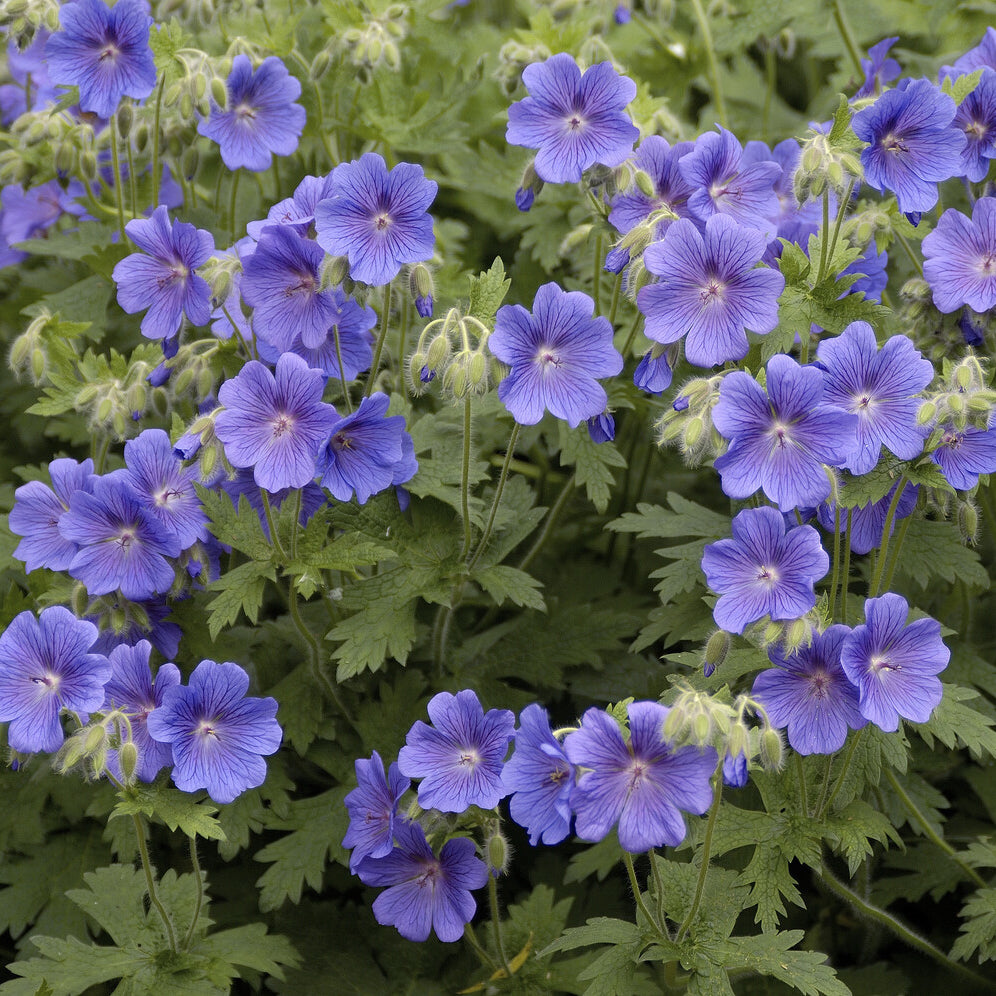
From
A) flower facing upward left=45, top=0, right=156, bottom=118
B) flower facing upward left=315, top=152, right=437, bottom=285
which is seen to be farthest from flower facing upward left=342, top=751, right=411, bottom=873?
flower facing upward left=45, top=0, right=156, bottom=118

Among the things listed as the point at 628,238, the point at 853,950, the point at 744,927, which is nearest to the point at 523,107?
the point at 628,238

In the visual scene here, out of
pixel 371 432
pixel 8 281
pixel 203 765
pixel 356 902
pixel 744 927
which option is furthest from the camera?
pixel 8 281

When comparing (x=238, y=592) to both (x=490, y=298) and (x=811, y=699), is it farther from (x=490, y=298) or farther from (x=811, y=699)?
(x=811, y=699)

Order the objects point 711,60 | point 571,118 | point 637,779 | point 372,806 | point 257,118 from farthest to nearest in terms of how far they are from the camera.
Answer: point 711,60 < point 257,118 < point 571,118 < point 372,806 < point 637,779

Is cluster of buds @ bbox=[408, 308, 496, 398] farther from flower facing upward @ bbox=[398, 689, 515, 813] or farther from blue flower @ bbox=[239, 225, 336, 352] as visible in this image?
flower facing upward @ bbox=[398, 689, 515, 813]

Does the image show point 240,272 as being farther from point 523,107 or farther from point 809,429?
point 809,429

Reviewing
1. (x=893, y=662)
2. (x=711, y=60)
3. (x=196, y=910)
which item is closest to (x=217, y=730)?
(x=196, y=910)
